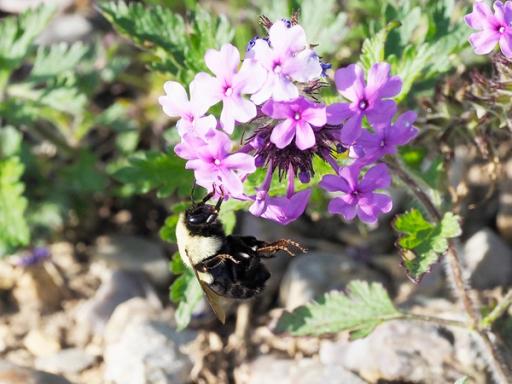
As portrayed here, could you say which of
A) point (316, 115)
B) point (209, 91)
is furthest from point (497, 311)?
point (209, 91)

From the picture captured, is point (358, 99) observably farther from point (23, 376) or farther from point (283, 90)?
point (23, 376)

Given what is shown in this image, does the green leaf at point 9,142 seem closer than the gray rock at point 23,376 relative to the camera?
No

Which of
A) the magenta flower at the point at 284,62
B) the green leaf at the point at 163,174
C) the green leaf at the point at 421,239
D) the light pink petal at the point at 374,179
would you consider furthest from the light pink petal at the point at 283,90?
the green leaf at the point at 163,174

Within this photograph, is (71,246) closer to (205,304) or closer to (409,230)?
(205,304)

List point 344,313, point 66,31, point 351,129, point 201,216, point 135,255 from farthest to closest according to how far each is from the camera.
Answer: point 66,31, point 135,255, point 344,313, point 201,216, point 351,129

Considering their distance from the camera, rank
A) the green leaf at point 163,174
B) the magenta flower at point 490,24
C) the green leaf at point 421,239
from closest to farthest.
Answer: the magenta flower at point 490,24
the green leaf at point 421,239
the green leaf at point 163,174

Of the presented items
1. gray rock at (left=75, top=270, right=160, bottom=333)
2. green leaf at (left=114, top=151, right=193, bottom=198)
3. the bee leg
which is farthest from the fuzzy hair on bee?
gray rock at (left=75, top=270, right=160, bottom=333)

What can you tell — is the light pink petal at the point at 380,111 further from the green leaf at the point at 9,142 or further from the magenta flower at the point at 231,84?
the green leaf at the point at 9,142
